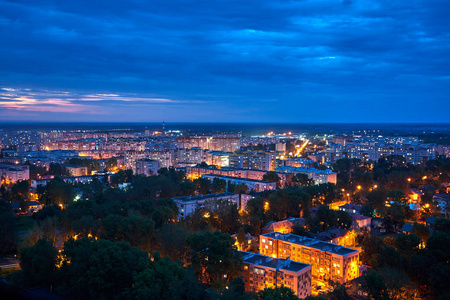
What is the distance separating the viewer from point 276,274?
7.09m

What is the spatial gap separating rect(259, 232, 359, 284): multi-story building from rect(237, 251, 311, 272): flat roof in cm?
101

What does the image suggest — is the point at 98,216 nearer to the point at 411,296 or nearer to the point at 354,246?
the point at 354,246

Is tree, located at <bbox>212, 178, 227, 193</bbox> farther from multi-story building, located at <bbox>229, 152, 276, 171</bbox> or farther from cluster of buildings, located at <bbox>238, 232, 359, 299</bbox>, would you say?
multi-story building, located at <bbox>229, 152, 276, 171</bbox>

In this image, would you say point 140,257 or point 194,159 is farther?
point 194,159

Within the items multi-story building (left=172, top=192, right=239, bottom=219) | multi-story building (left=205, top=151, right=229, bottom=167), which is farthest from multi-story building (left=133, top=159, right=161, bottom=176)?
multi-story building (left=172, top=192, right=239, bottom=219)

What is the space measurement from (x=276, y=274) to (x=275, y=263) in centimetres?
31

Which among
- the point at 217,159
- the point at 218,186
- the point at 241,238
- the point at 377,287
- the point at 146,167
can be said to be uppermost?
the point at 217,159

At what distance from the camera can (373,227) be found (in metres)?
12.4

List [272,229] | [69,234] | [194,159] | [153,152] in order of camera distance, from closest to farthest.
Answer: [69,234], [272,229], [153,152], [194,159]

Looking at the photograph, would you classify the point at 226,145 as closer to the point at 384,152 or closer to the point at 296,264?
the point at 384,152

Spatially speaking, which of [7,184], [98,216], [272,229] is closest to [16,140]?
[7,184]

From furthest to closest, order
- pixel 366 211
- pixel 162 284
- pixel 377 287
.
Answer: pixel 366 211
pixel 377 287
pixel 162 284

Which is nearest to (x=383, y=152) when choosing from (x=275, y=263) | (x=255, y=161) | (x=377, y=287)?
(x=255, y=161)

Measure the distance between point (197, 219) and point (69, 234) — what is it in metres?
3.44
